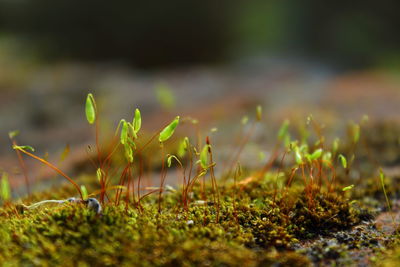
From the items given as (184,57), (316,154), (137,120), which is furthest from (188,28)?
(316,154)

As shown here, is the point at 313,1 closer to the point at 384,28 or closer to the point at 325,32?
the point at 325,32

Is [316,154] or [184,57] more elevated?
[184,57]

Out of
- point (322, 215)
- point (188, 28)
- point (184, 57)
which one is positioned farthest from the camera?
point (184, 57)

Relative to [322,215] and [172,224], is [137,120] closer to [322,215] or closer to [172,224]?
[172,224]

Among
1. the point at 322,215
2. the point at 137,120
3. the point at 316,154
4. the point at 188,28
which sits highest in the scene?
the point at 188,28

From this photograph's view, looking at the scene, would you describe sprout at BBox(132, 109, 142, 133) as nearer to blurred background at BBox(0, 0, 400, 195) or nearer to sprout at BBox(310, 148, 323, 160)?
sprout at BBox(310, 148, 323, 160)

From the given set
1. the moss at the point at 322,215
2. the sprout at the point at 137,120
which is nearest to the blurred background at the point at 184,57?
the moss at the point at 322,215

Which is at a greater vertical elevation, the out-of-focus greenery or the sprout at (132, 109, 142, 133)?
the out-of-focus greenery

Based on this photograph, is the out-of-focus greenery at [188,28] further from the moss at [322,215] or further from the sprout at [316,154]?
the sprout at [316,154]

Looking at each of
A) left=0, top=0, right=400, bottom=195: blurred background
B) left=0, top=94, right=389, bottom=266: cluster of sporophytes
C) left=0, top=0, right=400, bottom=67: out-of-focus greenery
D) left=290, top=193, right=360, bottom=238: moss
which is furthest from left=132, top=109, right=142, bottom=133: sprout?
left=0, top=0, right=400, bottom=67: out-of-focus greenery

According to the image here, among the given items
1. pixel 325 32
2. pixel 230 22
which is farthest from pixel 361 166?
pixel 325 32
